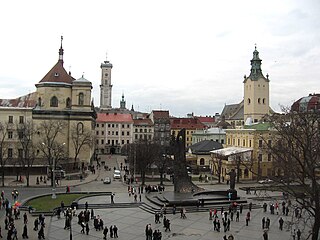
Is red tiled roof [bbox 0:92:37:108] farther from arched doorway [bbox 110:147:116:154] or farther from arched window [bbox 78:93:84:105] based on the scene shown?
arched doorway [bbox 110:147:116:154]

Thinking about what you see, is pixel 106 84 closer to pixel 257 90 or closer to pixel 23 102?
pixel 257 90

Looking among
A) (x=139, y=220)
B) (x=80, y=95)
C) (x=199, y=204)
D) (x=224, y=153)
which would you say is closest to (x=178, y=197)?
(x=199, y=204)

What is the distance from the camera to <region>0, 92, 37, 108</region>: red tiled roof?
243ft

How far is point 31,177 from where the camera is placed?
61906mm

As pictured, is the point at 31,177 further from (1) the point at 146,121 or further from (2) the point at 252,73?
(1) the point at 146,121

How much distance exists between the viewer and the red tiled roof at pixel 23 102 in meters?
73.9

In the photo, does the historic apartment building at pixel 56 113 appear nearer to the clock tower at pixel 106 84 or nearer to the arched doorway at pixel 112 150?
the arched doorway at pixel 112 150

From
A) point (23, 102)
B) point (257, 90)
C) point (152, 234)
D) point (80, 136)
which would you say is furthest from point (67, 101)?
point (152, 234)

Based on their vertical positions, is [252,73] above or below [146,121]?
above

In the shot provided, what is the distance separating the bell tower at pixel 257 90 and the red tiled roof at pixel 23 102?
47.9 metres

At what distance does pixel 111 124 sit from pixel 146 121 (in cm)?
1370

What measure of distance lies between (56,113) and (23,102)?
268 inches

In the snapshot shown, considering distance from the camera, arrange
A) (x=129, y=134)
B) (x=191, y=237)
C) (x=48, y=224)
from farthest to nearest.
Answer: (x=129, y=134) → (x=48, y=224) → (x=191, y=237)

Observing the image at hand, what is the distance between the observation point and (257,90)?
92062 millimetres
